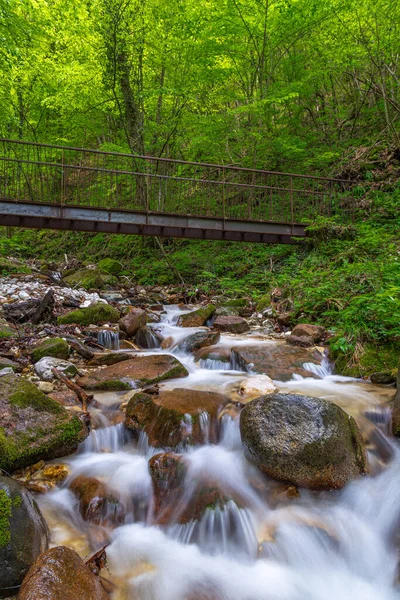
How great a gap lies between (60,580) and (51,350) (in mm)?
3878

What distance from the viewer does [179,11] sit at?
39.6 ft

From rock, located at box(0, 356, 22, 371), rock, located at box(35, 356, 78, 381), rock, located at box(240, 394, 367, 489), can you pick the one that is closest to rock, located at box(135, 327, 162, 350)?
rock, located at box(35, 356, 78, 381)

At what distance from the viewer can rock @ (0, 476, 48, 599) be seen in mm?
2211

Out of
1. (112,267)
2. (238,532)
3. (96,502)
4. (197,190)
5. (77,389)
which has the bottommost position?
(238,532)

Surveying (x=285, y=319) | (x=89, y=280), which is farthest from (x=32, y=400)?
(x=89, y=280)

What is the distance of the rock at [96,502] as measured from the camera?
10.1ft

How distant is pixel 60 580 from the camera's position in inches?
81.5

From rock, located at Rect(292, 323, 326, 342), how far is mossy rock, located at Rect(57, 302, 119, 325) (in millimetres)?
3810

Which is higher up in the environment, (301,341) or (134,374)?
(301,341)

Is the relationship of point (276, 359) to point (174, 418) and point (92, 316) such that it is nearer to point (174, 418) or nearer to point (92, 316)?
point (174, 418)

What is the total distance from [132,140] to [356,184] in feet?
25.3

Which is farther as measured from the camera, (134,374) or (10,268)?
(10,268)

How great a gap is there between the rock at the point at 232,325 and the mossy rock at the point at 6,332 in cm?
388

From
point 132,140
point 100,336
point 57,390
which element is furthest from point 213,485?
point 132,140
